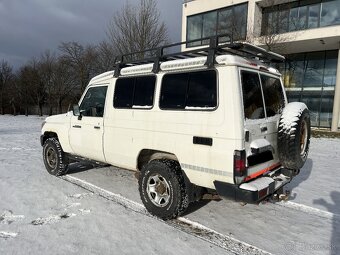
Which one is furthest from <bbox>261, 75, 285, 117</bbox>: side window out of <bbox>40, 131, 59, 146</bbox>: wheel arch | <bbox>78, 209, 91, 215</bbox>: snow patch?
<bbox>40, 131, 59, 146</bbox>: wheel arch

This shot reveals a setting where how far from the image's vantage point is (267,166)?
164 inches

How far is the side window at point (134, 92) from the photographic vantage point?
4.57 meters

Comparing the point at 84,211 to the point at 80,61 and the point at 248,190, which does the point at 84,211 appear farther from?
the point at 80,61

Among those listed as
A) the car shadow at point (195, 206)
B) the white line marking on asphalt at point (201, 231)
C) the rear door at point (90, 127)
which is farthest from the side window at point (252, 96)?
the rear door at point (90, 127)

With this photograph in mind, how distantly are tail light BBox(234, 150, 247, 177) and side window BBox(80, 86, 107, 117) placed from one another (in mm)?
2856

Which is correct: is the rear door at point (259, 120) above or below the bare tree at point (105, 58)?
below

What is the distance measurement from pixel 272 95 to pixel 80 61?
1466 inches

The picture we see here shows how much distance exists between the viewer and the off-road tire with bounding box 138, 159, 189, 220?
4.09 m

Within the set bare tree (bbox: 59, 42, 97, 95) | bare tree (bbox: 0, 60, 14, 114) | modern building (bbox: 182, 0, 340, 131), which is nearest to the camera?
modern building (bbox: 182, 0, 340, 131)

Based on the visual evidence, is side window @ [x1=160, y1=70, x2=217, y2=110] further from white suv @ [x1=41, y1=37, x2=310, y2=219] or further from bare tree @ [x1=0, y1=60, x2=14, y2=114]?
bare tree @ [x1=0, y1=60, x2=14, y2=114]

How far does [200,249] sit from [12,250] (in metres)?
2.23

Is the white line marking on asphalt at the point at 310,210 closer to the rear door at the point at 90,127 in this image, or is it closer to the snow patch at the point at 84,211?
the snow patch at the point at 84,211

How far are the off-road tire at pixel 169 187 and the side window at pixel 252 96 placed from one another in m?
1.30

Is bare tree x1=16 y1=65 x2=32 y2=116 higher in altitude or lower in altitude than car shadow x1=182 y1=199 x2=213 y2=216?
higher
